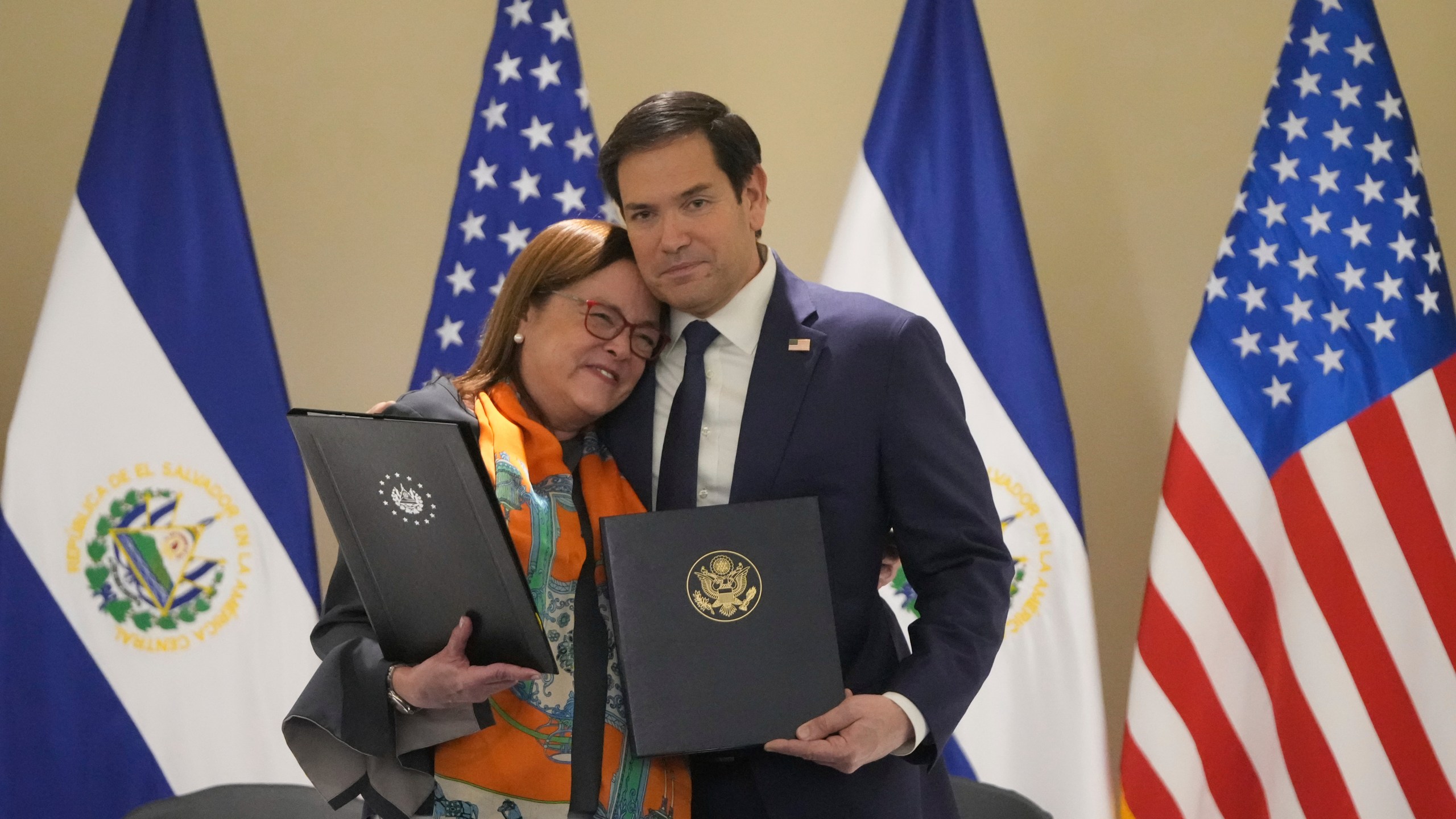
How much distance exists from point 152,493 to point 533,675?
6.03ft

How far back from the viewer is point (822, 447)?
167cm

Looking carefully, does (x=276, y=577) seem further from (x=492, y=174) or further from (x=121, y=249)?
(x=492, y=174)

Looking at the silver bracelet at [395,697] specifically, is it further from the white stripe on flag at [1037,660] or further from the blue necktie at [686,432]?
the white stripe on flag at [1037,660]

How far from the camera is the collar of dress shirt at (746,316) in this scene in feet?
5.76

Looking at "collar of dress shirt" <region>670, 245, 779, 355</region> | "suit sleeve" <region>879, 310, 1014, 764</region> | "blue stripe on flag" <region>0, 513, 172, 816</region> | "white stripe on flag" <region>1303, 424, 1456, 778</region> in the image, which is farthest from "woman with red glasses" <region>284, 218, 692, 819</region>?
"white stripe on flag" <region>1303, 424, 1456, 778</region>

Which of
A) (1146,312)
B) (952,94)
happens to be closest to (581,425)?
(952,94)

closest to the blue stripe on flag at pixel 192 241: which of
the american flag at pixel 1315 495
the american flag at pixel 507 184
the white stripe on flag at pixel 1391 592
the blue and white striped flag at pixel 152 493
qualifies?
the blue and white striped flag at pixel 152 493

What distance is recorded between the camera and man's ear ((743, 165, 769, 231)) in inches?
71.9

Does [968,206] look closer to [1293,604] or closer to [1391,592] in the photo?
[1293,604]

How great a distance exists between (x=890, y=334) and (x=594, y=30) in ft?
6.12

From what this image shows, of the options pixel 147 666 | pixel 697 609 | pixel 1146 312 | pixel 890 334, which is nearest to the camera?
pixel 697 609

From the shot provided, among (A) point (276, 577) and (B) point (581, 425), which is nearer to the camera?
(B) point (581, 425)

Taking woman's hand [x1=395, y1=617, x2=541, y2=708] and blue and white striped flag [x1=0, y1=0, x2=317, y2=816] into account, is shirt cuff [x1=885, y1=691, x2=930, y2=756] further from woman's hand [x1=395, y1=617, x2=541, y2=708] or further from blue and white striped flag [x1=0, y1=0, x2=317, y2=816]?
blue and white striped flag [x1=0, y1=0, x2=317, y2=816]

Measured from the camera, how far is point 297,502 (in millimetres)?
2885
